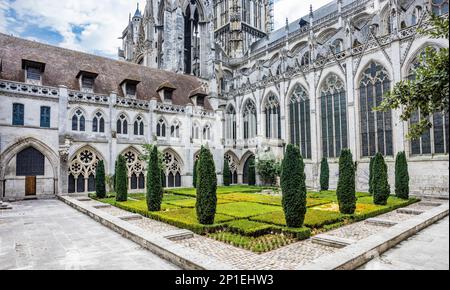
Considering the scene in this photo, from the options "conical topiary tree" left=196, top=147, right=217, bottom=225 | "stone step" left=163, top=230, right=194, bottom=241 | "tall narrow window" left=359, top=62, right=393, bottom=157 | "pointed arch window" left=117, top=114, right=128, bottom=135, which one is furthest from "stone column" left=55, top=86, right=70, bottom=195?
"tall narrow window" left=359, top=62, right=393, bottom=157

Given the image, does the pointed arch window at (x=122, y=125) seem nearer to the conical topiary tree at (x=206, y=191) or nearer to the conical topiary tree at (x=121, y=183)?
the conical topiary tree at (x=121, y=183)

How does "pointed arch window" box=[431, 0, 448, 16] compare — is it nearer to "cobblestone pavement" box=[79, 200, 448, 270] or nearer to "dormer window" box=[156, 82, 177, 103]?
"cobblestone pavement" box=[79, 200, 448, 270]

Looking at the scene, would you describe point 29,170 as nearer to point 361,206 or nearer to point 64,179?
point 64,179

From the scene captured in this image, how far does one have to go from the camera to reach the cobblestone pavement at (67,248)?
7.38 meters

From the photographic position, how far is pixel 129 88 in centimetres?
3002

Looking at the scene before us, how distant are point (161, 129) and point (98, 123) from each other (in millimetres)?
6350

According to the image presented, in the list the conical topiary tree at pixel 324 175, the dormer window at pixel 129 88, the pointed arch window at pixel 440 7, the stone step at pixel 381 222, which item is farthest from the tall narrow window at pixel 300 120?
the stone step at pixel 381 222

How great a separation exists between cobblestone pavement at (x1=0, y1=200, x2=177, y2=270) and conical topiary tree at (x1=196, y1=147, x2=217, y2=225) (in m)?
3.08

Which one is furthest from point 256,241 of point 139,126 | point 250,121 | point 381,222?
point 250,121

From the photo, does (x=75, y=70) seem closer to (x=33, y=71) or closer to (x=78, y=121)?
(x=33, y=71)

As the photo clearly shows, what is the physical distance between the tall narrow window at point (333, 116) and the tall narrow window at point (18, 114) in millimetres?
27206

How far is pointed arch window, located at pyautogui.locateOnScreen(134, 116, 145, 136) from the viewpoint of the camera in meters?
29.1
